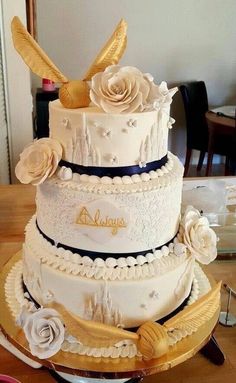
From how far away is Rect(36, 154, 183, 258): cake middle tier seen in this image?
816 millimetres

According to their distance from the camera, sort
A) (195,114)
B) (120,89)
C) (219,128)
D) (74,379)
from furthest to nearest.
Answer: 1. (195,114)
2. (219,128)
3. (74,379)
4. (120,89)

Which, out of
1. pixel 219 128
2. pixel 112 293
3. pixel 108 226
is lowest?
pixel 219 128

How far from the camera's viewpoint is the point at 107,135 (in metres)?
0.80

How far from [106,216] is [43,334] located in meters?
0.24

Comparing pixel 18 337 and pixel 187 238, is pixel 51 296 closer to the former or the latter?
pixel 18 337

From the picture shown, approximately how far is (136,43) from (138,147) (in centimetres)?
338

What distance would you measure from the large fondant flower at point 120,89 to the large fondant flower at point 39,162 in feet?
0.42

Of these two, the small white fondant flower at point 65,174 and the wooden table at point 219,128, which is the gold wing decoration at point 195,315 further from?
the wooden table at point 219,128

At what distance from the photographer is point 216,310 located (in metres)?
0.94

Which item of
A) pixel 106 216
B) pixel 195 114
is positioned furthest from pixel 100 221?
pixel 195 114

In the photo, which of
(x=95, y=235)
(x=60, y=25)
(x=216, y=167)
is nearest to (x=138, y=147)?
(x=95, y=235)

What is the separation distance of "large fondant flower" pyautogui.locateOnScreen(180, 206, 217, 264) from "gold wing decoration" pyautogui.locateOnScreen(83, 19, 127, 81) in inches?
14.2

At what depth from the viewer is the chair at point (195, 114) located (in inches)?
152

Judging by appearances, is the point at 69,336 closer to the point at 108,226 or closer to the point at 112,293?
the point at 112,293
